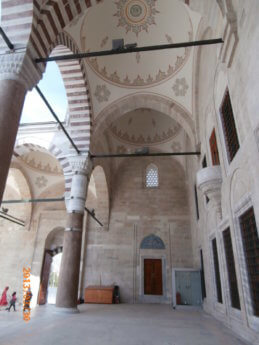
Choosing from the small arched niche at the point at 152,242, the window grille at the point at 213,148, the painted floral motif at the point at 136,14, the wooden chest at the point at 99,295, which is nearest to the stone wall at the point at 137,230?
the small arched niche at the point at 152,242

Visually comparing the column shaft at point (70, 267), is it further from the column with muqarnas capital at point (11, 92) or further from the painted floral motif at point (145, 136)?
the painted floral motif at point (145, 136)

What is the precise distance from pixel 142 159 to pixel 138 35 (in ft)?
20.2

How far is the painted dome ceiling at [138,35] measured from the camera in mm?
7469

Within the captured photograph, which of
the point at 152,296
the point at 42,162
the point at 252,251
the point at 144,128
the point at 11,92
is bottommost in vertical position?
the point at 152,296

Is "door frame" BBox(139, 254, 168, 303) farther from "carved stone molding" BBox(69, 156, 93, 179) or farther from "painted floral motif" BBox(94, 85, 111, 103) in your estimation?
"painted floral motif" BBox(94, 85, 111, 103)

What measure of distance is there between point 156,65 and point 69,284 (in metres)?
7.18

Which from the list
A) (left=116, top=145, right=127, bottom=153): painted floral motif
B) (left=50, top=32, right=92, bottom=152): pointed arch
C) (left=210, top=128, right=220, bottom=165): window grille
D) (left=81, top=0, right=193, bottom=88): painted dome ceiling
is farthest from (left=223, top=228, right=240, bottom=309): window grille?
(left=116, top=145, right=127, bottom=153): painted floral motif

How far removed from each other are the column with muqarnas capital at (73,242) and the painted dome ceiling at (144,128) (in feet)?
13.6

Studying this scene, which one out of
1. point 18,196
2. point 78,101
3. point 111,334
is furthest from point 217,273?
point 18,196

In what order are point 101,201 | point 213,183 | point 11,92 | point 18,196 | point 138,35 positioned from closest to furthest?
1. point 11,92
2. point 213,183
3. point 138,35
4. point 101,201
5. point 18,196

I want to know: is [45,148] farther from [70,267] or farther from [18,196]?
[18,196]

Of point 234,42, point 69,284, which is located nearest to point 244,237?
point 234,42

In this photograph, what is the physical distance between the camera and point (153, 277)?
10.8m

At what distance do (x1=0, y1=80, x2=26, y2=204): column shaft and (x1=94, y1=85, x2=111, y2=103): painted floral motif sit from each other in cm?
512
